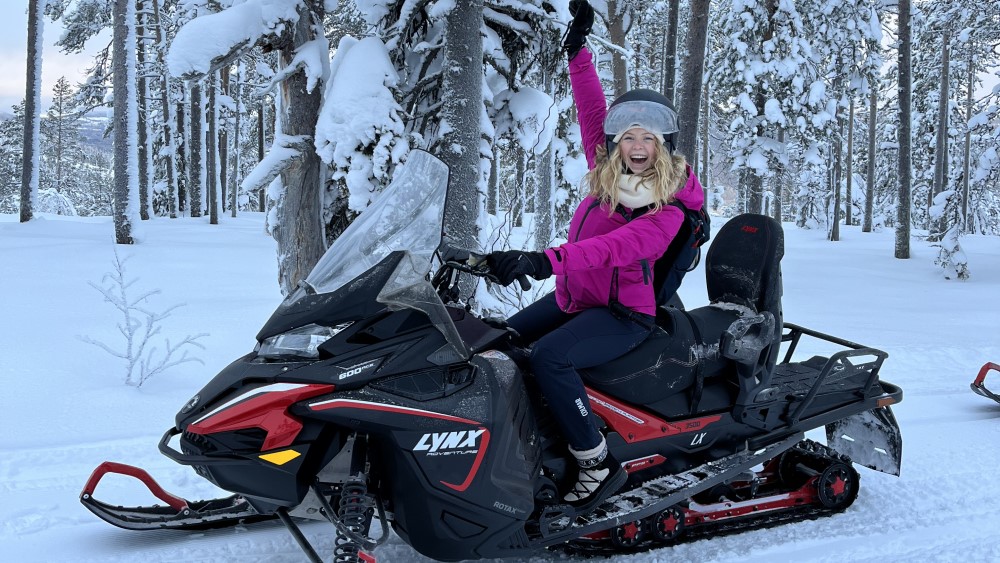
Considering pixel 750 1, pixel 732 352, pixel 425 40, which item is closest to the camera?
pixel 732 352

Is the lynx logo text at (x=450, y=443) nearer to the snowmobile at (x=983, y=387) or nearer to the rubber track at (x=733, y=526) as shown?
the rubber track at (x=733, y=526)

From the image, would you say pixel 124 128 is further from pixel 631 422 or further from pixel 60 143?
pixel 60 143

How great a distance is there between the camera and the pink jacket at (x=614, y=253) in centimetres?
289

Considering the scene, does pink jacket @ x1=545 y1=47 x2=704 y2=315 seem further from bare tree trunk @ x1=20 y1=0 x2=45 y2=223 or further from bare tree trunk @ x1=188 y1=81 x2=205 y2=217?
bare tree trunk @ x1=188 y1=81 x2=205 y2=217

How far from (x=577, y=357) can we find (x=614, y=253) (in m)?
0.48

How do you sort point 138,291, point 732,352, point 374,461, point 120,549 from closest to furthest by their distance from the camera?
point 374,461 < point 120,549 < point 732,352 < point 138,291

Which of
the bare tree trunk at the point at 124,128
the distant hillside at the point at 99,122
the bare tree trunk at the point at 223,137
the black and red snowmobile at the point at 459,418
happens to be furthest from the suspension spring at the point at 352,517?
the bare tree trunk at the point at 223,137

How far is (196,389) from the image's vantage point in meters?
5.78

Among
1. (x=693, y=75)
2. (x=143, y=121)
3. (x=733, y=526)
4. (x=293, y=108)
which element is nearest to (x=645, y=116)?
(x=733, y=526)

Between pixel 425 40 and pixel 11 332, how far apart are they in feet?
16.7

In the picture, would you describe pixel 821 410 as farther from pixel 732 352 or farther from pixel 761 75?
pixel 761 75

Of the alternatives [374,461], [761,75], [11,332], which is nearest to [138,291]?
[11,332]

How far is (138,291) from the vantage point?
10.2 m

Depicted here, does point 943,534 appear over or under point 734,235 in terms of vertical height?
under
